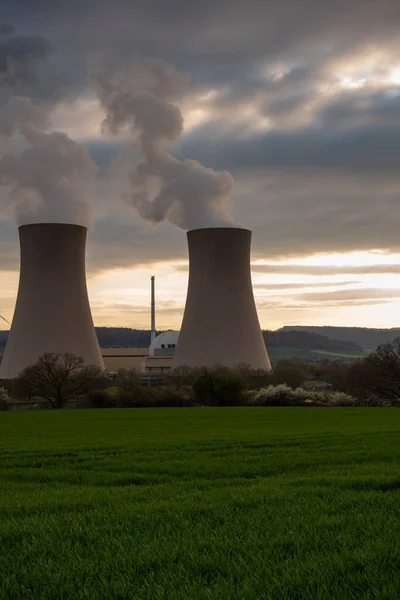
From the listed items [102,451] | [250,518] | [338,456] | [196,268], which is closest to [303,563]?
[250,518]

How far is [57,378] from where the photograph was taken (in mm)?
24969

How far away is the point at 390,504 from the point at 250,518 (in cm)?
80

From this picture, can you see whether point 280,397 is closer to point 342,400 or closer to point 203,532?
point 342,400

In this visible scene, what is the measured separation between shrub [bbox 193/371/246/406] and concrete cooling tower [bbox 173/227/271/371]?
54.5 inches

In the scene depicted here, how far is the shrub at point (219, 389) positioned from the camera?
24766mm

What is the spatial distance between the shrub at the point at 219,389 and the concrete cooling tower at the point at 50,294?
5.23m

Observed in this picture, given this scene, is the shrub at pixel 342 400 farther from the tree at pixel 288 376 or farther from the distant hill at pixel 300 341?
the distant hill at pixel 300 341

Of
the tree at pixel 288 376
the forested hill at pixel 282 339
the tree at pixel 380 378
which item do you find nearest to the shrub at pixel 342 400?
the tree at pixel 380 378

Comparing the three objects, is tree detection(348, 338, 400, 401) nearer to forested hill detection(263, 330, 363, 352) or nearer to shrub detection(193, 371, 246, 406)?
shrub detection(193, 371, 246, 406)

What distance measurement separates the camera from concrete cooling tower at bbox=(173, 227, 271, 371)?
2506cm

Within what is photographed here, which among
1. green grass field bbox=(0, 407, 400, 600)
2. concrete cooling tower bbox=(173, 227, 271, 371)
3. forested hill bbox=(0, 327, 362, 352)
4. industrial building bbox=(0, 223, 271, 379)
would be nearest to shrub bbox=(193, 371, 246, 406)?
concrete cooling tower bbox=(173, 227, 271, 371)

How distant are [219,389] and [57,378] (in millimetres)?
6095

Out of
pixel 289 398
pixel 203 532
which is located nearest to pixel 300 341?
pixel 289 398

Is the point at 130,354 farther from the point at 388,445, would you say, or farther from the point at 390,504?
the point at 390,504
